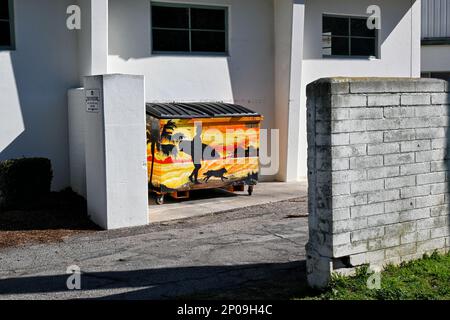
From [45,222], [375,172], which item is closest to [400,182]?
[375,172]

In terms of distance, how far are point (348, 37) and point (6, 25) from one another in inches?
327

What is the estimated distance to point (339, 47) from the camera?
1598 centimetres

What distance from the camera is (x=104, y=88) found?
10.0 meters

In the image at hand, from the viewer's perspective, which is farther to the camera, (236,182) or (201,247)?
(236,182)

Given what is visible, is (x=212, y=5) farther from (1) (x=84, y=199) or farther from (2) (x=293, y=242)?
(2) (x=293, y=242)

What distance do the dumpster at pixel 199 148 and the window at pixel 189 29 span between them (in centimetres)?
159

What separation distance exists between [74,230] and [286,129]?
20.1 ft

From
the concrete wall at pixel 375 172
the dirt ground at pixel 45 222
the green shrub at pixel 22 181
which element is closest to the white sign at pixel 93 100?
the green shrub at pixel 22 181

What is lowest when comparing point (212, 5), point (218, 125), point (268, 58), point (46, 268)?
point (46, 268)

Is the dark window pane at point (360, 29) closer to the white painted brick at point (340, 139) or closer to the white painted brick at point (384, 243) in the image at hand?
the white painted brick at point (384, 243)

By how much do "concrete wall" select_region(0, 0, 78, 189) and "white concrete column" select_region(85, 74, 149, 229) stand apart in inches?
88.1

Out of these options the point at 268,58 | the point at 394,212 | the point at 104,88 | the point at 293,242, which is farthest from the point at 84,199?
the point at 394,212

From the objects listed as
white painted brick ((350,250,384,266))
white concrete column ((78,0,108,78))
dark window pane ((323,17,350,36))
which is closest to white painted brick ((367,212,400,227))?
white painted brick ((350,250,384,266))

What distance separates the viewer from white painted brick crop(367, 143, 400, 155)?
6.98 metres
